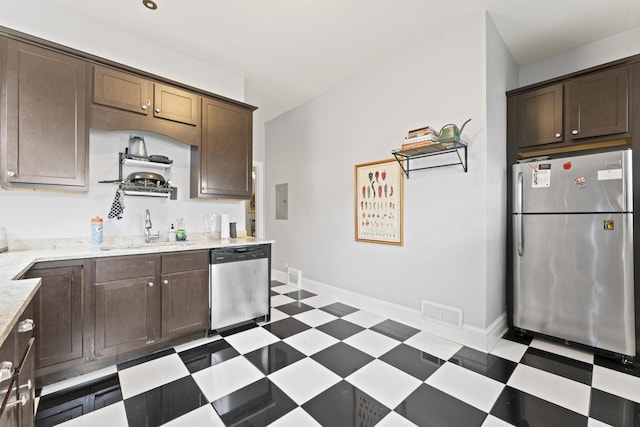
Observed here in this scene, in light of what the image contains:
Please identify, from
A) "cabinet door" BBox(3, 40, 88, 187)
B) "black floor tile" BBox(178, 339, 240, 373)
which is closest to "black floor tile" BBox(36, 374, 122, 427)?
"black floor tile" BBox(178, 339, 240, 373)

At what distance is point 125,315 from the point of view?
7.14ft

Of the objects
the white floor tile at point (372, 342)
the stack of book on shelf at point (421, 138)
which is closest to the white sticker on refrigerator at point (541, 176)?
the stack of book on shelf at point (421, 138)

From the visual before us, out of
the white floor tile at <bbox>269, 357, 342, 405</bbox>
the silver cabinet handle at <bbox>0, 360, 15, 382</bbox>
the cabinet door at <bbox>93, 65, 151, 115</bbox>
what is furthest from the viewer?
the cabinet door at <bbox>93, 65, 151, 115</bbox>

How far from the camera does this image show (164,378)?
1988mm

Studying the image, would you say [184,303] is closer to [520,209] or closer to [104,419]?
[104,419]

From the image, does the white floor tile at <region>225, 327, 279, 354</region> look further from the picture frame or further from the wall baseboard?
the picture frame

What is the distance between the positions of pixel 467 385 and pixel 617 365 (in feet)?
4.29

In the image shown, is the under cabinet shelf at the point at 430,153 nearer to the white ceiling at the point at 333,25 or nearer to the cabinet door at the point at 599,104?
the cabinet door at the point at 599,104

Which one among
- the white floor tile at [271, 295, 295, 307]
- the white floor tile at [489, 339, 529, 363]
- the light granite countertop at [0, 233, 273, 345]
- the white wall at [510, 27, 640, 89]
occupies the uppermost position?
the white wall at [510, 27, 640, 89]

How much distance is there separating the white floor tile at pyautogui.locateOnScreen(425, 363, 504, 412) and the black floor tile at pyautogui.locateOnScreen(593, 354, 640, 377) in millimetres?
995

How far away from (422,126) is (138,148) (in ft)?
9.21

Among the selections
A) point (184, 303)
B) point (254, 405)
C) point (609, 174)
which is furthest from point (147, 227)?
point (609, 174)

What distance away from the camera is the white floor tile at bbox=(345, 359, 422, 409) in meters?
1.80

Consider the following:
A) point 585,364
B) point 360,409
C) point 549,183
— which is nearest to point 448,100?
point 549,183
